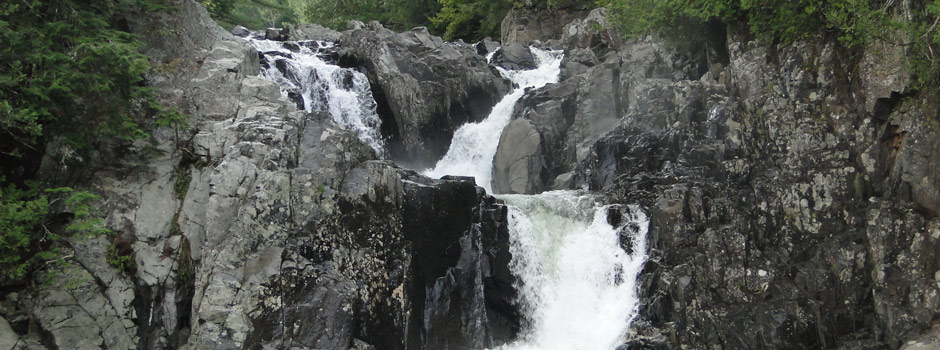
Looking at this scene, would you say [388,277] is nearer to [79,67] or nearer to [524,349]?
[524,349]

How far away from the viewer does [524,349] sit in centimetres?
1549

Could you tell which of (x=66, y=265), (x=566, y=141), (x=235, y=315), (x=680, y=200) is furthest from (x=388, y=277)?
(x=566, y=141)

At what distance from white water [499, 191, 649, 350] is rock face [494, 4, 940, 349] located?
1.97ft

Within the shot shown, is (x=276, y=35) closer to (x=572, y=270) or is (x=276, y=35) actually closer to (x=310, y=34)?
(x=310, y=34)

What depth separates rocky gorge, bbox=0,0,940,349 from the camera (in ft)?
43.2

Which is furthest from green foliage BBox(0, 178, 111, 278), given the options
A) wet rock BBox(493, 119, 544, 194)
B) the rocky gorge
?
wet rock BBox(493, 119, 544, 194)

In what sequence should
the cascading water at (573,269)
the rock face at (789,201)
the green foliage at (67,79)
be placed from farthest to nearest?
1. the cascading water at (573,269)
2. the rock face at (789,201)
3. the green foliage at (67,79)

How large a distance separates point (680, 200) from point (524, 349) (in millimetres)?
5372

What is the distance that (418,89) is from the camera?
23922mm

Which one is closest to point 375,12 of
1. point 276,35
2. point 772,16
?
point 276,35

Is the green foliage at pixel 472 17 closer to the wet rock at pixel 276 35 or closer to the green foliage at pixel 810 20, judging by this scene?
the wet rock at pixel 276 35

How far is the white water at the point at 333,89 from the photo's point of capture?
21.1m

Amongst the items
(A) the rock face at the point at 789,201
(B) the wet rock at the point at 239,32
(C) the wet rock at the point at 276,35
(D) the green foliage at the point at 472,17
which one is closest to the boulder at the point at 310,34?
(C) the wet rock at the point at 276,35

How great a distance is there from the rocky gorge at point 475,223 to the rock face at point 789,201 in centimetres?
5
